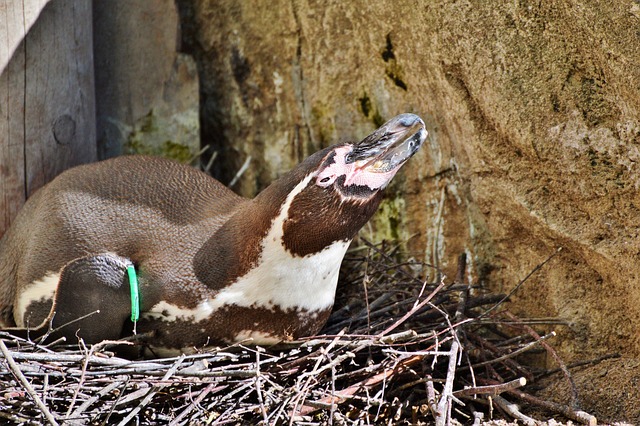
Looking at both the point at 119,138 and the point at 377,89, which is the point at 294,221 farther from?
the point at 119,138

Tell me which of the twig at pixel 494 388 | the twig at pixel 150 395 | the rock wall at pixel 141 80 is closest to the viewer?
the twig at pixel 150 395

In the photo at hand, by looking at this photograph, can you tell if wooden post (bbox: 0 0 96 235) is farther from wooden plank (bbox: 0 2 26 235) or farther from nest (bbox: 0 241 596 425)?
nest (bbox: 0 241 596 425)

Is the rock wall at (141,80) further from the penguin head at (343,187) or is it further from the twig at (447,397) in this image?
the twig at (447,397)

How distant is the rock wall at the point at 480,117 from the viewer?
3287 mm

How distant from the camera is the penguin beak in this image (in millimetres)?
3176

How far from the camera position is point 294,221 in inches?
125

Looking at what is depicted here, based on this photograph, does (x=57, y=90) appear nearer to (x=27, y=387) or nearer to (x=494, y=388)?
(x=27, y=387)

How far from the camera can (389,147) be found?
3.19 m

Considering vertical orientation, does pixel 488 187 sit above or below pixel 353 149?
below

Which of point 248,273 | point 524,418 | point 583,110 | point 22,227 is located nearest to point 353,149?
point 248,273

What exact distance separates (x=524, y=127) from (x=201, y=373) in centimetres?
147

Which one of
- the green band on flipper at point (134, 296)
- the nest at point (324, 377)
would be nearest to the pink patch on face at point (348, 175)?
the nest at point (324, 377)

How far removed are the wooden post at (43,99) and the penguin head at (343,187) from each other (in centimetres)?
133

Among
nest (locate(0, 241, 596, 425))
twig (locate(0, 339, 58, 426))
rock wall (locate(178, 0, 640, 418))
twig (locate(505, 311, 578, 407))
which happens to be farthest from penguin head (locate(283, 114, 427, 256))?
twig (locate(0, 339, 58, 426))
